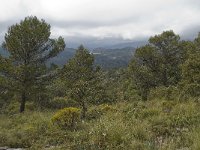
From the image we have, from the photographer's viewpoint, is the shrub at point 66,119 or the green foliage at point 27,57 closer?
the shrub at point 66,119

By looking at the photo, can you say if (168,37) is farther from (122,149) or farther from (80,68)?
(122,149)

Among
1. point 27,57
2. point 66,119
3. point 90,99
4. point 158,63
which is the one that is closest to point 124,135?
point 66,119

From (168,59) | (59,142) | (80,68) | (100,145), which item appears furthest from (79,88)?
(168,59)

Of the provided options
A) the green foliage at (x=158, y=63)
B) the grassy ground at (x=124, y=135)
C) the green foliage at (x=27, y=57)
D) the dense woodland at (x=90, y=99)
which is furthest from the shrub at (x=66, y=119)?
the green foliage at (x=158, y=63)

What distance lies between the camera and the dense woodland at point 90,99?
316 inches

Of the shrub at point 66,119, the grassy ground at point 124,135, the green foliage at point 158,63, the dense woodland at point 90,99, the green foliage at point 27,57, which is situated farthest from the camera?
the green foliage at point 158,63

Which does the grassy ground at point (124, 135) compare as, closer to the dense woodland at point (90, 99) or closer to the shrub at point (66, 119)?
the dense woodland at point (90, 99)

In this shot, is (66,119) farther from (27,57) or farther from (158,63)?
(158,63)

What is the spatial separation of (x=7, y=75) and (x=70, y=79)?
12.0m

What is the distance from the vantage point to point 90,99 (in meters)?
16.7

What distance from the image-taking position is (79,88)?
15844 mm

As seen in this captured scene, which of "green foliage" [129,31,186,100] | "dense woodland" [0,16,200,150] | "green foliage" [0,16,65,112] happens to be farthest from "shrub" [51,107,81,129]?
"green foliage" [129,31,186,100]

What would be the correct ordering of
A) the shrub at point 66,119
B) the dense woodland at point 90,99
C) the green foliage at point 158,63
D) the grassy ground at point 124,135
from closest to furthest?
the grassy ground at point 124,135 < the dense woodland at point 90,99 < the shrub at point 66,119 < the green foliage at point 158,63

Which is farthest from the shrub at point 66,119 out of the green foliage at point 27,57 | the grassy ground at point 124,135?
the green foliage at point 27,57
